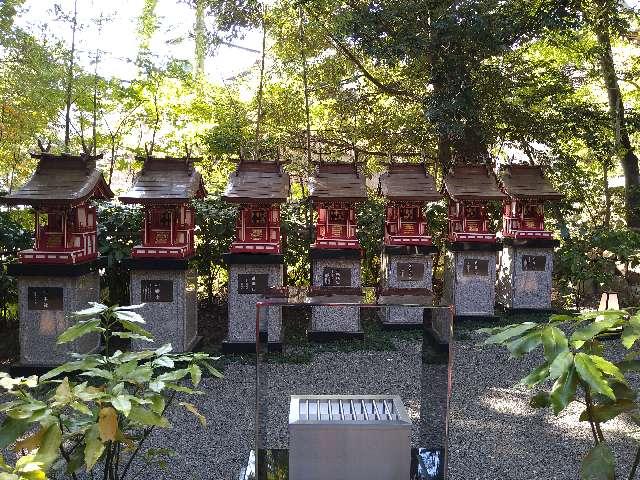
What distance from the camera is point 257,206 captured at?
8.80 meters

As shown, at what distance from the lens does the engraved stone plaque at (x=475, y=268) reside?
10.5 metres

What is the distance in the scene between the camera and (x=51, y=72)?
11.2 metres

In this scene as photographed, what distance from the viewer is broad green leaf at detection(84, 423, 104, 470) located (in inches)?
79.9

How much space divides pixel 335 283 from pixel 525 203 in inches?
168

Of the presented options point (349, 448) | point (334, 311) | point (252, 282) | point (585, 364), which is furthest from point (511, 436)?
point (252, 282)

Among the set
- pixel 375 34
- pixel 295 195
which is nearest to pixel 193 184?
pixel 375 34

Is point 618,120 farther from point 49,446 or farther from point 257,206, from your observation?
point 49,446

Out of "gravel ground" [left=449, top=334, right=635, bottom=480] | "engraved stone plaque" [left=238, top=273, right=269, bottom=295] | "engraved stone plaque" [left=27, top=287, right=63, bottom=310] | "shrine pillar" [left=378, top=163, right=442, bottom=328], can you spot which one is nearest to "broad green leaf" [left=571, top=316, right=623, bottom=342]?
"gravel ground" [left=449, top=334, right=635, bottom=480]

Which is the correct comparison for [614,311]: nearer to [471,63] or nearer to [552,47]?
[471,63]

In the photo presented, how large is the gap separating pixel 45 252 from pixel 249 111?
6445 mm

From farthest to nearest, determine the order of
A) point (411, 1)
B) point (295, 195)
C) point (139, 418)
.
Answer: point (295, 195) < point (411, 1) < point (139, 418)

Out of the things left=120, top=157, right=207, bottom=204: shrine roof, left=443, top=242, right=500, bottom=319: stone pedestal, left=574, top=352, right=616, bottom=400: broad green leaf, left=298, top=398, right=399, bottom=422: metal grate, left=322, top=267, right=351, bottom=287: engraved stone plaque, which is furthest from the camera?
left=443, top=242, right=500, bottom=319: stone pedestal

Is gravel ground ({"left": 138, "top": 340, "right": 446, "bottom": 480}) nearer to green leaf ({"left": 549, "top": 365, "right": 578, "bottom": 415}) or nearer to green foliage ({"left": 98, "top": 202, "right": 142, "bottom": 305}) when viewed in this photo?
green leaf ({"left": 549, "top": 365, "right": 578, "bottom": 415})

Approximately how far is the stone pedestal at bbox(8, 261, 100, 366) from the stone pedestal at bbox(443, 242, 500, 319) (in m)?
6.52
